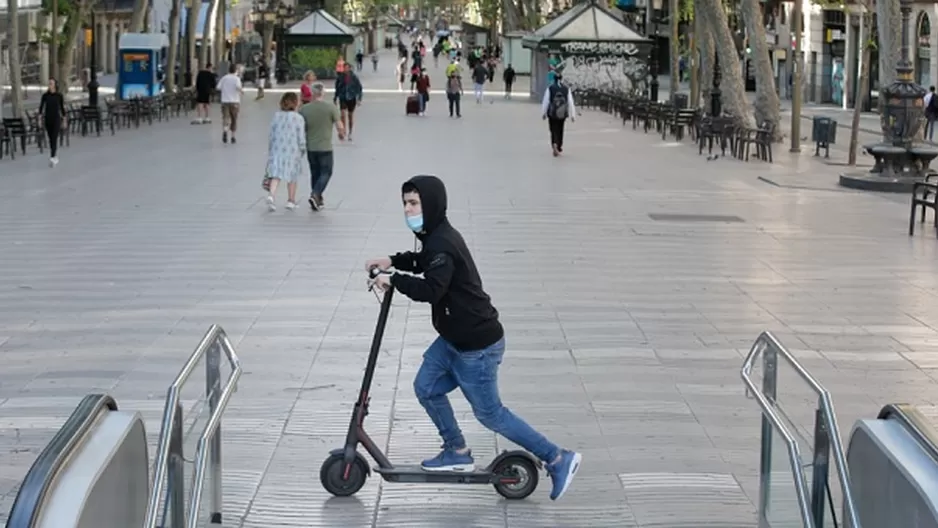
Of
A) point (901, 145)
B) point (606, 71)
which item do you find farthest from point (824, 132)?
point (606, 71)

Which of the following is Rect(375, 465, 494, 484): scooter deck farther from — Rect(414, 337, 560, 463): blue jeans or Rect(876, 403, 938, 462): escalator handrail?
Rect(876, 403, 938, 462): escalator handrail

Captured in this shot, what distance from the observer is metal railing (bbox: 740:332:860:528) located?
5.69 meters

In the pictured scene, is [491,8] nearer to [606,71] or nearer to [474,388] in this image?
[606,71]

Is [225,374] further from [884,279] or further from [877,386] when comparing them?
[884,279]

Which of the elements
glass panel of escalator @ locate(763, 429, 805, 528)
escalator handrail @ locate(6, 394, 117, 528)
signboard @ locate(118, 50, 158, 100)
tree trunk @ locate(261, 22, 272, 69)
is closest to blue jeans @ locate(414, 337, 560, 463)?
glass panel of escalator @ locate(763, 429, 805, 528)

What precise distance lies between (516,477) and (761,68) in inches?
1278

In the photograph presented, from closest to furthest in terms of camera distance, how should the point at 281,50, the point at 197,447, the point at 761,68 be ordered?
the point at 197,447 < the point at 761,68 < the point at 281,50

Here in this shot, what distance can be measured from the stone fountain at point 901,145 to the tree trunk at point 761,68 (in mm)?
10415

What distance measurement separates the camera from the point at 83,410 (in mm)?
5070

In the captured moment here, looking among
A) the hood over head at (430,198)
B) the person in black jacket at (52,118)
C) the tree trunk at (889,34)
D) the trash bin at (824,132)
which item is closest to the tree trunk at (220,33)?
the trash bin at (824,132)

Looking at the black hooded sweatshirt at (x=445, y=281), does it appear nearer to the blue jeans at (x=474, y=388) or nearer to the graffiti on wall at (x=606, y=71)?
the blue jeans at (x=474, y=388)

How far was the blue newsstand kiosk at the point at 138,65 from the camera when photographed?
5028 centimetres

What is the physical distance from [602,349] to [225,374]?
5479 millimetres

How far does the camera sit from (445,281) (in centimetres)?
770
